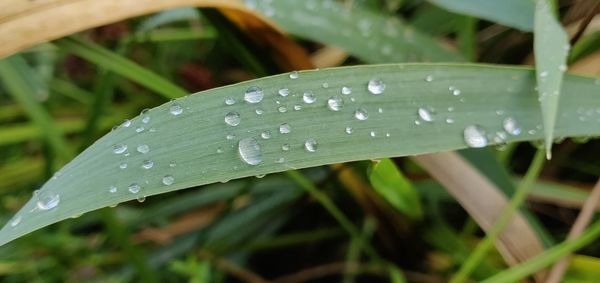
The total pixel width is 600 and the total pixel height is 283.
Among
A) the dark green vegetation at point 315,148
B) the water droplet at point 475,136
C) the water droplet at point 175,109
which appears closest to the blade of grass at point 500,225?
the dark green vegetation at point 315,148

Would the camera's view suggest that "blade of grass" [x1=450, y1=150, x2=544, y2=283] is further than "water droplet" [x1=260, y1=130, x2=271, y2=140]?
Yes

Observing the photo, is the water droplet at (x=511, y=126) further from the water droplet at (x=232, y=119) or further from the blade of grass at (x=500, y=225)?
the water droplet at (x=232, y=119)

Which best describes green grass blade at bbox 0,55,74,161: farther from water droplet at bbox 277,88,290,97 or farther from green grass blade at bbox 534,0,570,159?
green grass blade at bbox 534,0,570,159

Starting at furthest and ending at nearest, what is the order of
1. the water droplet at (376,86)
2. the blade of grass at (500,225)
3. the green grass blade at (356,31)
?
the green grass blade at (356,31)
the blade of grass at (500,225)
the water droplet at (376,86)

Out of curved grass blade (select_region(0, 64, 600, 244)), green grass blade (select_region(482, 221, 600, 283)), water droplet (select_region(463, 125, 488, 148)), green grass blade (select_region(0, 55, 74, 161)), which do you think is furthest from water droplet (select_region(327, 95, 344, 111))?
green grass blade (select_region(0, 55, 74, 161))

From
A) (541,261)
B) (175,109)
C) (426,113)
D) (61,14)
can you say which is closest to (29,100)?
(61,14)

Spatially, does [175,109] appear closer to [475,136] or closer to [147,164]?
[147,164]

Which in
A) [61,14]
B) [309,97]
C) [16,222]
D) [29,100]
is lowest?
[16,222]
